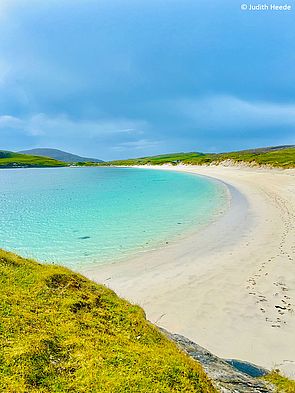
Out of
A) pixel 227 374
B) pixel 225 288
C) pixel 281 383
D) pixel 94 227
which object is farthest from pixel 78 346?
pixel 94 227

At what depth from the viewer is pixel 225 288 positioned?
1314 cm

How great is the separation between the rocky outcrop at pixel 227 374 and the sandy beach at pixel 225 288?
2.10m

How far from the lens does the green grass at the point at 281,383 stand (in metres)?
5.96

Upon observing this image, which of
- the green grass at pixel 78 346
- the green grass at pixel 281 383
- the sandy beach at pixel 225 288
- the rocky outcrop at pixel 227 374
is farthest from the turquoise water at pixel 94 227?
the green grass at pixel 281 383

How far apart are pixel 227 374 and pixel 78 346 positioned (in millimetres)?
3084

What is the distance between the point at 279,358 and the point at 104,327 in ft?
17.9

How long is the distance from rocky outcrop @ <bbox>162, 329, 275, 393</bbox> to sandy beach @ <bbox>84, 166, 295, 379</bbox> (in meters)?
2.10

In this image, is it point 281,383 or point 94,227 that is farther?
point 94,227

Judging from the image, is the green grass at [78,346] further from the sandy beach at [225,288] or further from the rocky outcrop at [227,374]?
the sandy beach at [225,288]

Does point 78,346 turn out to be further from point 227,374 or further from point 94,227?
point 94,227

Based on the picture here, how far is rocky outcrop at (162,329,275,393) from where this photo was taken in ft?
17.9

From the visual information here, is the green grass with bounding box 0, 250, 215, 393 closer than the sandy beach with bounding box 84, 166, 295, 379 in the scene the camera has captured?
Yes

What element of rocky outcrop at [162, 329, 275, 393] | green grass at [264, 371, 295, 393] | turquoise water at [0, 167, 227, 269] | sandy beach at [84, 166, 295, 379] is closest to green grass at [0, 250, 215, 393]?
rocky outcrop at [162, 329, 275, 393]

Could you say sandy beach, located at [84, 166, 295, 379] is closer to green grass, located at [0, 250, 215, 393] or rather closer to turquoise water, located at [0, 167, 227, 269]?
turquoise water, located at [0, 167, 227, 269]
